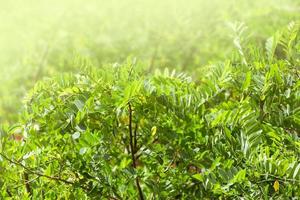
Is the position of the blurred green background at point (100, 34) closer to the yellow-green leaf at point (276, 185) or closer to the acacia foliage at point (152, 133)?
the acacia foliage at point (152, 133)

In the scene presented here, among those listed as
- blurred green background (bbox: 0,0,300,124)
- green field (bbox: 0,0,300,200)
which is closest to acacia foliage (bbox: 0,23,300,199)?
green field (bbox: 0,0,300,200)

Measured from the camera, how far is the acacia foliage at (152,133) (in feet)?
6.88

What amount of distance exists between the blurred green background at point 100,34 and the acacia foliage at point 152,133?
227 inches

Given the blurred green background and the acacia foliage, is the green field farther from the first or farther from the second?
the blurred green background

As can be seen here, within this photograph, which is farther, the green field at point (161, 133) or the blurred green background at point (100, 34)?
the blurred green background at point (100, 34)

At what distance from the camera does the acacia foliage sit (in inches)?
82.6

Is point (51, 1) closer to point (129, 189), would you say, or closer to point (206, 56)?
point (206, 56)

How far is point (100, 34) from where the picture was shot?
875cm

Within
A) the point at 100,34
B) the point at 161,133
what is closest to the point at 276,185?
the point at 161,133

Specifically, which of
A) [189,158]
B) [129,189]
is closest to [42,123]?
[129,189]

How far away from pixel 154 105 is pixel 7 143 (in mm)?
655

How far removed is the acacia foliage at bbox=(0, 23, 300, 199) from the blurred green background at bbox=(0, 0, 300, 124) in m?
5.78

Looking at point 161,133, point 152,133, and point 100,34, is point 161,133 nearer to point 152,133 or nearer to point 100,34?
point 152,133

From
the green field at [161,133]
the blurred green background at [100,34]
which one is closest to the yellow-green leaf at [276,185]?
the green field at [161,133]
